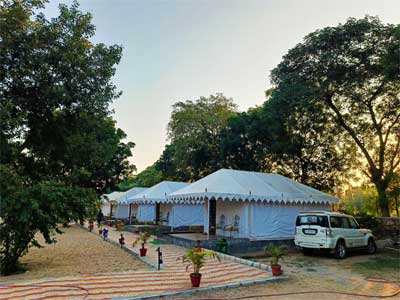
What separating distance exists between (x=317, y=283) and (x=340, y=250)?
4.85 m

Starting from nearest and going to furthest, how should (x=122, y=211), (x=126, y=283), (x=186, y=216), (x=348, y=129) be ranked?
(x=126, y=283), (x=348, y=129), (x=186, y=216), (x=122, y=211)

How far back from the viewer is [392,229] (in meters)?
19.2

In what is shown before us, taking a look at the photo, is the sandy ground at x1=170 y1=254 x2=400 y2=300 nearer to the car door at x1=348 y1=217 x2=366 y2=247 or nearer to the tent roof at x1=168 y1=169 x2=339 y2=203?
the car door at x1=348 y1=217 x2=366 y2=247

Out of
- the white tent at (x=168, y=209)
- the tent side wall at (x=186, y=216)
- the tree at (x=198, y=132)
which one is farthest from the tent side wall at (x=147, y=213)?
the tree at (x=198, y=132)

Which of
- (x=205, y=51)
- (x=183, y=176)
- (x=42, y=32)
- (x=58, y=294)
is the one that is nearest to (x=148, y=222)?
(x=183, y=176)

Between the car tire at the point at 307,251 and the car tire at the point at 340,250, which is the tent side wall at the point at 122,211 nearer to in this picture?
the car tire at the point at 307,251

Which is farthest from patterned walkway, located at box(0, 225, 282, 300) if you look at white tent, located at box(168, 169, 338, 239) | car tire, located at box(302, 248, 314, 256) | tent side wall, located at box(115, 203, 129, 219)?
tent side wall, located at box(115, 203, 129, 219)

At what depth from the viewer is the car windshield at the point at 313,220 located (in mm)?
12370

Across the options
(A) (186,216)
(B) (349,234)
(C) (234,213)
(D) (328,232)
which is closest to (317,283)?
(D) (328,232)

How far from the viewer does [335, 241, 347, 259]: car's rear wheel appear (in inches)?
489

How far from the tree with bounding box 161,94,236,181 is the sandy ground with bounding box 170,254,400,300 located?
21.1 meters

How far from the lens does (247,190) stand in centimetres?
1557

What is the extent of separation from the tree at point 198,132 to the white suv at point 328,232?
19038 mm

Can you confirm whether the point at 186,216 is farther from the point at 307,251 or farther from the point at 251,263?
the point at 251,263
